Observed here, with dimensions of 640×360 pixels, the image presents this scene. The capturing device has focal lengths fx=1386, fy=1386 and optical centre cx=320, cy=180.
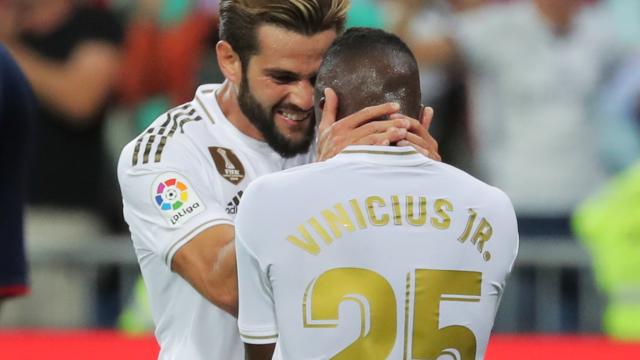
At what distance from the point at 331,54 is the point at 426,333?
68 centimetres

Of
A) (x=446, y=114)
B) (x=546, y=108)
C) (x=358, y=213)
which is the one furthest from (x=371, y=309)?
(x=446, y=114)

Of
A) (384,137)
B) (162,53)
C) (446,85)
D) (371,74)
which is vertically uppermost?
(371,74)

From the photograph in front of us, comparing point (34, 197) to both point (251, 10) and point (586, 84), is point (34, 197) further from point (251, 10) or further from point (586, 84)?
point (251, 10)

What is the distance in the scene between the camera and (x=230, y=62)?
3.88 meters

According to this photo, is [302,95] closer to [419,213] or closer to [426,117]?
[426,117]

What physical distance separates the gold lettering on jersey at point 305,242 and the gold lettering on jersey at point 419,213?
22cm

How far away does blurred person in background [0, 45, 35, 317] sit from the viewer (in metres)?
4.05

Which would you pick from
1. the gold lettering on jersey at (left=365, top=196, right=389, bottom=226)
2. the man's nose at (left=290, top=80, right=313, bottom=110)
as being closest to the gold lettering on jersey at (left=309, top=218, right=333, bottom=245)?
the gold lettering on jersey at (left=365, top=196, right=389, bottom=226)

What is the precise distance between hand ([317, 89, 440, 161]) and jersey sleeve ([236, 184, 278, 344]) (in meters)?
0.20

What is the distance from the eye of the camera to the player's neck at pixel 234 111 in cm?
380

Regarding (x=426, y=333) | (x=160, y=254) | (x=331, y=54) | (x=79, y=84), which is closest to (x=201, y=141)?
(x=160, y=254)

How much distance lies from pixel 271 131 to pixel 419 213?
2.58ft

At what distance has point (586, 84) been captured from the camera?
7395 millimetres

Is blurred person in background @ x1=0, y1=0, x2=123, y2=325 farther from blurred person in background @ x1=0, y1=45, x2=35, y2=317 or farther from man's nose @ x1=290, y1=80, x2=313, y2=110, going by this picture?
man's nose @ x1=290, y1=80, x2=313, y2=110
